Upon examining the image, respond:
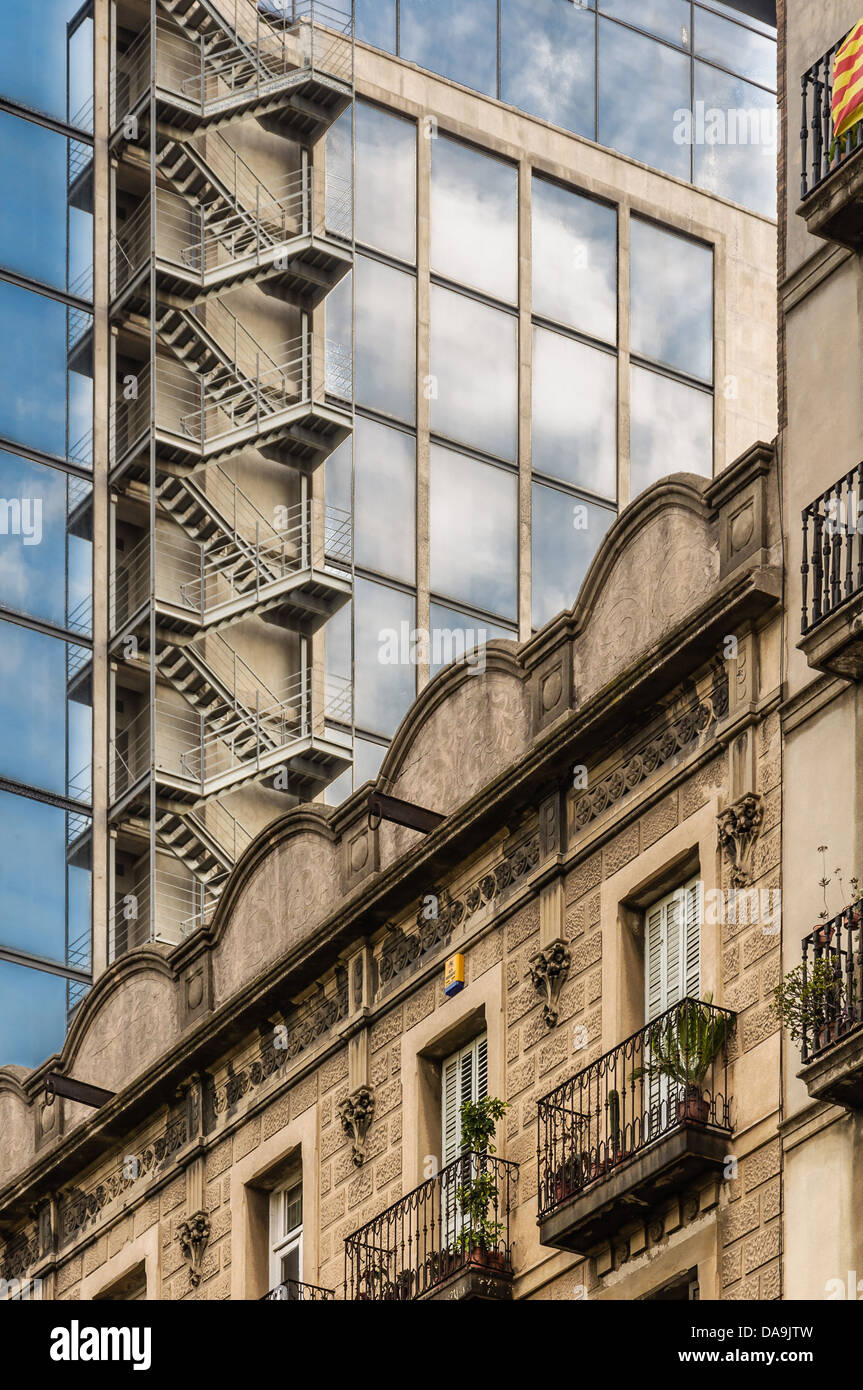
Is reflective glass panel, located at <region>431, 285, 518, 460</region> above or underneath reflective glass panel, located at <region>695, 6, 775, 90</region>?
underneath

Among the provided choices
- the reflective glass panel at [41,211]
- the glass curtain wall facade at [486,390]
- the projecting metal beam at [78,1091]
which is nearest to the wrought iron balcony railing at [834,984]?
the projecting metal beam at [78,1091]

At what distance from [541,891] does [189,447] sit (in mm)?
32275

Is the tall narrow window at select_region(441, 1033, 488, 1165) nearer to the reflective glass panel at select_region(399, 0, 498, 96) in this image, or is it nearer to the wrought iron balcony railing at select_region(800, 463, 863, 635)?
the wrought iron balcony railing at select_region(800, 463, 863, 635)

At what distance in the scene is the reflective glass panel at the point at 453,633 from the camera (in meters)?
67.2

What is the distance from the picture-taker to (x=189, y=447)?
64.0m

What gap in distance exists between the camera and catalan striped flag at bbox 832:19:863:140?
30.6 metres

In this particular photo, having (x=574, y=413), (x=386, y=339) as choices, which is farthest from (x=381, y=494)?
(x=574, y=413)

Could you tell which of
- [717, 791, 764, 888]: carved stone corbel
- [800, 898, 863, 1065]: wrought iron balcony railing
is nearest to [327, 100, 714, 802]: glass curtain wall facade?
[717, 791, 764, 888]: carved stone corbel

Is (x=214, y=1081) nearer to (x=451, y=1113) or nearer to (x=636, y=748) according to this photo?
(x=451, y=1113)

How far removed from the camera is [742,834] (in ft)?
98.4

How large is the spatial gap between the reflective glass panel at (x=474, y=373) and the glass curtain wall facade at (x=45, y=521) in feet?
23.9

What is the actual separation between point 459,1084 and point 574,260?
4040 cm

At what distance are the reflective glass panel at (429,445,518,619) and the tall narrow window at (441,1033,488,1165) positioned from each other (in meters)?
34.5

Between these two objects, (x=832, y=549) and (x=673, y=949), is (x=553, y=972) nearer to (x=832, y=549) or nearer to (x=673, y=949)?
(x=673, y=949)
